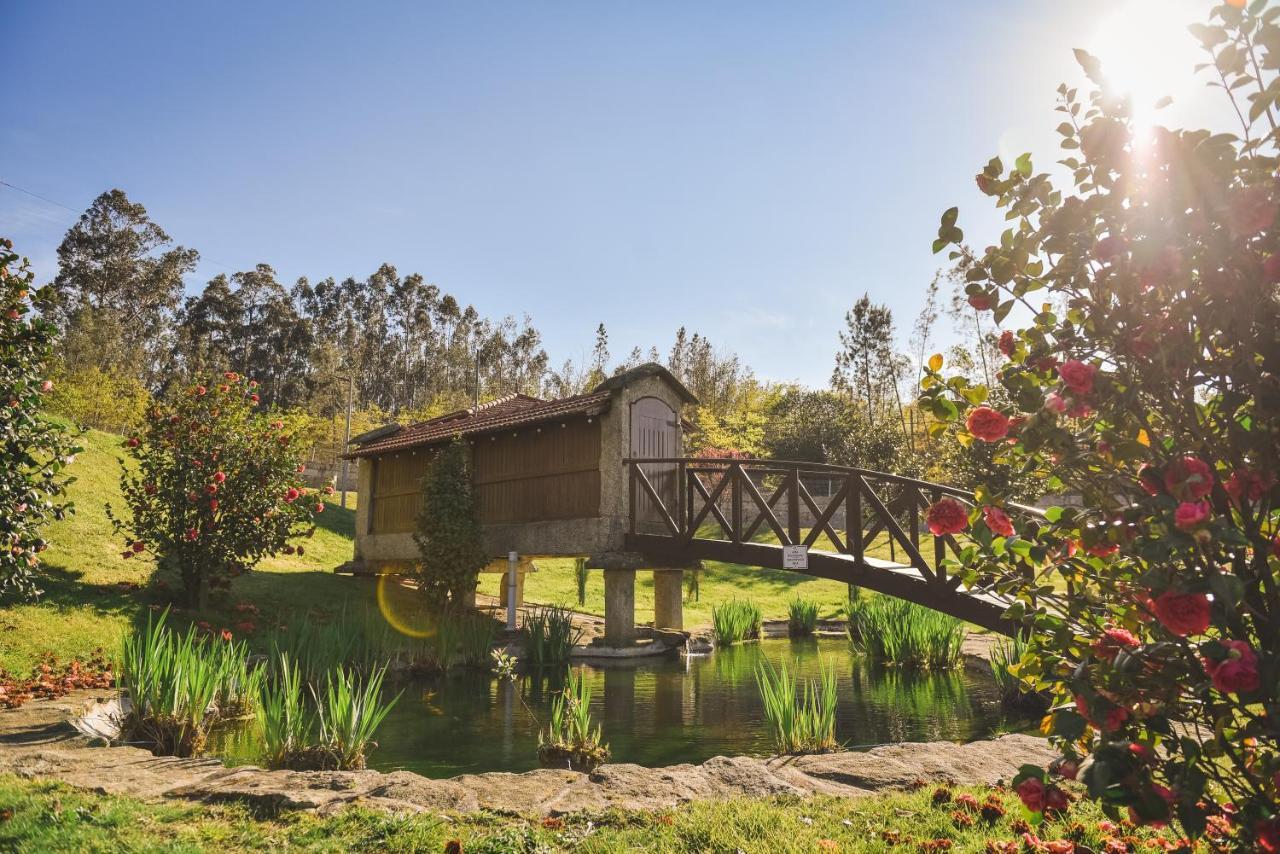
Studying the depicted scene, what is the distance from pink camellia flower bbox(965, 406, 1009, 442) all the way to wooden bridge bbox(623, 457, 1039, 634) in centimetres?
530

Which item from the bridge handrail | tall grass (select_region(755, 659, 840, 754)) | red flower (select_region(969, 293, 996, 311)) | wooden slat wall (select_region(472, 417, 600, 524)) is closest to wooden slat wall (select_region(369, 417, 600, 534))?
wooden slat wall (select_region(472, 417, 600, 524))

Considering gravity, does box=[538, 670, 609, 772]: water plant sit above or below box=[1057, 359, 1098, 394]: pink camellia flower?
below

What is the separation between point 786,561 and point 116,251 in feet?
187

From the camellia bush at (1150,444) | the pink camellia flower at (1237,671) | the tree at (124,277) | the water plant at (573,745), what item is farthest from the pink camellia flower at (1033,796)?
the tree at (124,277)

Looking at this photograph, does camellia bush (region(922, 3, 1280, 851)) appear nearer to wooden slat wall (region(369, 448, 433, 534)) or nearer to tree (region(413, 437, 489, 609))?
tree (region(413, 437, 489, 609))

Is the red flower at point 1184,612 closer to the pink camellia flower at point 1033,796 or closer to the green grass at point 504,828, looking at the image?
the pink camellia flower at point 1033,796

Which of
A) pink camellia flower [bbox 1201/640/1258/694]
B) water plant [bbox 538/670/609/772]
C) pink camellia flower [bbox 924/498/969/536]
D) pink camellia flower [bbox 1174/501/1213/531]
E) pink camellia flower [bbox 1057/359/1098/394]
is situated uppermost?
pink camellia flower [bbox 1057/359/1098/394]

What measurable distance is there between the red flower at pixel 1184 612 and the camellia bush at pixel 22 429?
30.3ft

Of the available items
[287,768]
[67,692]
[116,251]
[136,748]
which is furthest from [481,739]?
[116,251]

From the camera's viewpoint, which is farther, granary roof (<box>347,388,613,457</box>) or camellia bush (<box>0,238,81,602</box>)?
granary roof (<box>347,388,613,457</box>)

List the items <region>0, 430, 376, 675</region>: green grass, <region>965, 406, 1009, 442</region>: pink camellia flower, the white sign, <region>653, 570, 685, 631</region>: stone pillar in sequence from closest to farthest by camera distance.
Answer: <region>965, 406, 1009, 442</region>: pink camellia flower → <region>0, 430, 376, 675</region>: green grass → the white sign → <region>653, 570, 685, 631</region>: stone pillar

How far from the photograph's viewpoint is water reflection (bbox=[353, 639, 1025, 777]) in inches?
279

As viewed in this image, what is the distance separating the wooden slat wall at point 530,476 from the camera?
15.2 metres

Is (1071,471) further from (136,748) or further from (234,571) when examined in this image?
(234,571)
